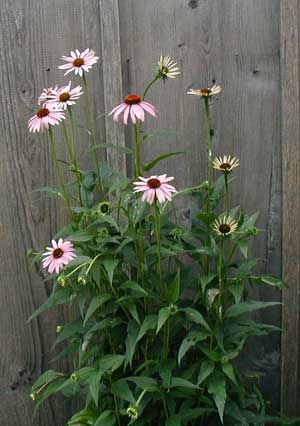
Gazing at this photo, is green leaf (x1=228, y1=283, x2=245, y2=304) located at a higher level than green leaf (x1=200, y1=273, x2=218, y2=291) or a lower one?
lower

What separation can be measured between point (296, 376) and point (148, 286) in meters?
0.77

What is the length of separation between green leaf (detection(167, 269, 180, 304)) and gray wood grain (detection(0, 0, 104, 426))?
0.67 m

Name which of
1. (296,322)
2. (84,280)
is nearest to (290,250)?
(296,322)

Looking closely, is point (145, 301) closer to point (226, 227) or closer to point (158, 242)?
point (158, 242)

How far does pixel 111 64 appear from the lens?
8.57 feet

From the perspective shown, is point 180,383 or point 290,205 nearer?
point 180,383

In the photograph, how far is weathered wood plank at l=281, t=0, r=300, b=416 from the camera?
256cm

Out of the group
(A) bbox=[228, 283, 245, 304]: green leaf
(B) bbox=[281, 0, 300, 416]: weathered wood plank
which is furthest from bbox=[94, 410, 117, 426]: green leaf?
(B) bbox=[281, 0, 300, 416]: weathered wood plank

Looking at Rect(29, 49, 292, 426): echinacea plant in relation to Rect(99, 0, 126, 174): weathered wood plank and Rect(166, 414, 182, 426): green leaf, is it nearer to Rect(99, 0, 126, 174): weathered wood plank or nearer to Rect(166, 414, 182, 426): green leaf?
Rect(166, 414, 182, 426): green leaf

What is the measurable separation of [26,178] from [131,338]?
2.55ft

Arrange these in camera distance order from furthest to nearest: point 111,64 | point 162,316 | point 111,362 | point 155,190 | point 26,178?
1. point 26,178
2. point 111,64
3. point 111,362
4. point 162,316
5. point 155,190

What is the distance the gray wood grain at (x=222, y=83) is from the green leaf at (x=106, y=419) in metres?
0.69

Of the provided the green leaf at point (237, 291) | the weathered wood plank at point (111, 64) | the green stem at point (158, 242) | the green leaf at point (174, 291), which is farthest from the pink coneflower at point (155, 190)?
the weathered wood plank at point (111, 64)

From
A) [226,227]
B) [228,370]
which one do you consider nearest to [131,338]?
[228,370]
